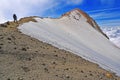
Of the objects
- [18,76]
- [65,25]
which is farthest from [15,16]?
[18,76]

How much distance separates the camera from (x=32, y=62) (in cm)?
1908

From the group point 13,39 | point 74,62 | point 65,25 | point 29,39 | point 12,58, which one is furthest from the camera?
point 65,25

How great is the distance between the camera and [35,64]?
1877cm

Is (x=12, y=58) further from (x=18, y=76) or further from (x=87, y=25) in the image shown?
(x=87, y=25)

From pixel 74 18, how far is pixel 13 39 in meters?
28.2

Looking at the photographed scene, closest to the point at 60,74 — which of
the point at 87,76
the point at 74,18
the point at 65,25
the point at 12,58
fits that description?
the point at 87,76

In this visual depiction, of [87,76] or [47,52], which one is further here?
[47,52]

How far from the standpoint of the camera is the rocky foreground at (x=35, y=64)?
17.0 metres

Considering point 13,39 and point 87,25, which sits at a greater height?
point 87,25

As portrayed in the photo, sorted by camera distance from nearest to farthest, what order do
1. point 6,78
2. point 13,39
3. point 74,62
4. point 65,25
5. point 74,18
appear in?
1. point 6,78
2. point 74,62
3. point 13,39
4. point 65,25
5. point 74,18

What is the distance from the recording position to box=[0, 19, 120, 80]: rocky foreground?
55.7ft

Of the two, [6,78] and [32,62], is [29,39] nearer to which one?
[32,62]

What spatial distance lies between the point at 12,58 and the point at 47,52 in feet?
13.8

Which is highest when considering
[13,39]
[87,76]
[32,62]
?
[13,39]
